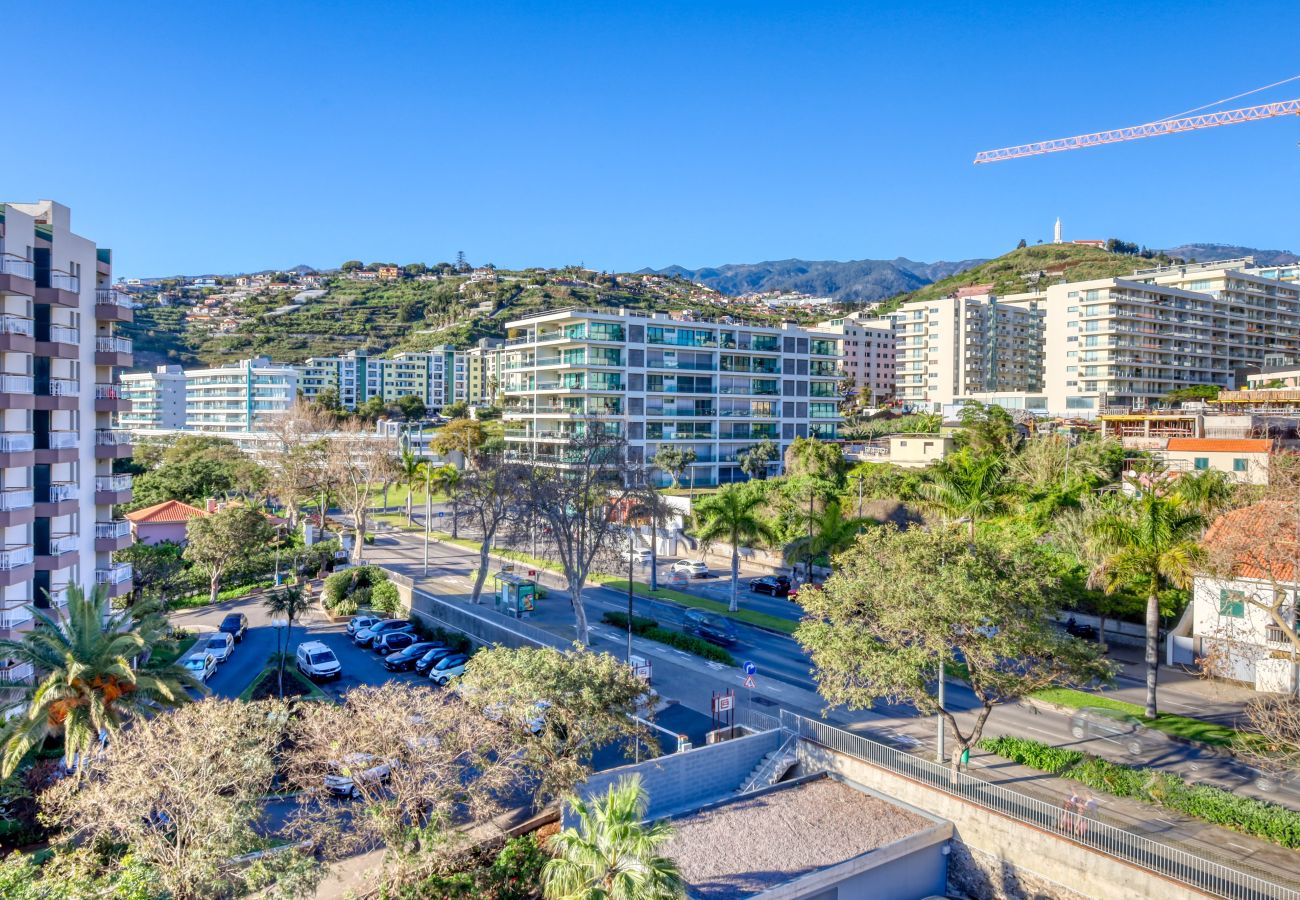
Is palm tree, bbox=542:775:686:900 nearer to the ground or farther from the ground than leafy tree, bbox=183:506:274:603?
nearer to the ground

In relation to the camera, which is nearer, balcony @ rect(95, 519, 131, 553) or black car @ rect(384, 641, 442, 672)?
balcony @ rect(95, 519, 131, 553)

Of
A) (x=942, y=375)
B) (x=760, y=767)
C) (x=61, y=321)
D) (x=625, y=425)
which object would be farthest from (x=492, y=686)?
(x=942, y=375)

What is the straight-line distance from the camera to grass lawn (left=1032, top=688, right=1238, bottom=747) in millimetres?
24906

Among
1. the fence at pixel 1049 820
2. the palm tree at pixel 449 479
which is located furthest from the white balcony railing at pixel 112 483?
the fence at pixel 1049 820

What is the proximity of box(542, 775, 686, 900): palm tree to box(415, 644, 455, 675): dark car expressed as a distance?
19.7 meters

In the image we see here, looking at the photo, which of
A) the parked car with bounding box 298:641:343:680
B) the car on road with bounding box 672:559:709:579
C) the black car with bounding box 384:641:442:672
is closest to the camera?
the parked car with bounding box 298:641:343:680

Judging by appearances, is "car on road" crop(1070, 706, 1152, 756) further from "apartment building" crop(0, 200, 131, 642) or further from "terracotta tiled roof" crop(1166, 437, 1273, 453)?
"terracotta tiled roof" crop(1166, 437, 1273, 453)

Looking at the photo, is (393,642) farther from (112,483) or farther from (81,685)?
(81,685)

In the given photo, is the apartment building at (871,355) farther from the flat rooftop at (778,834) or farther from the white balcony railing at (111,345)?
the flat rooftop at (778,834)

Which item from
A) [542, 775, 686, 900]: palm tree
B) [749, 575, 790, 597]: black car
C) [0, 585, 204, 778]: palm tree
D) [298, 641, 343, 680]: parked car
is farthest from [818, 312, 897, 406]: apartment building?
[542, 775, 686, 900]: palm tree

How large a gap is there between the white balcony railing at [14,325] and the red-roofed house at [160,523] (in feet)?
114

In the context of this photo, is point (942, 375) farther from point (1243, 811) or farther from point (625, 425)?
point (1243, 811)

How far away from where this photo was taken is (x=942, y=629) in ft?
71.9

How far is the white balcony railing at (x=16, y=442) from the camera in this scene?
89.5 feet
